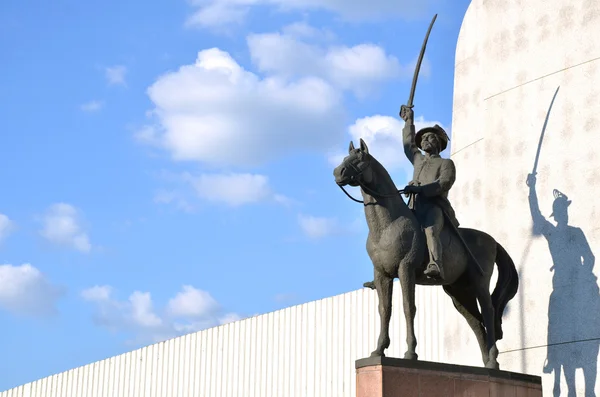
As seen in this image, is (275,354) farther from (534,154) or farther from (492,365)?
(492,365)

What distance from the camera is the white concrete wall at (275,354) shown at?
776 inches

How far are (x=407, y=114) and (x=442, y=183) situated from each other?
1215 mm

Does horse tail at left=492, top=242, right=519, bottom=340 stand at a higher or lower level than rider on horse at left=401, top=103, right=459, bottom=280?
lower

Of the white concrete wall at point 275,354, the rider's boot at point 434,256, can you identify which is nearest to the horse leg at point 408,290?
the rider's boot at point 434,256

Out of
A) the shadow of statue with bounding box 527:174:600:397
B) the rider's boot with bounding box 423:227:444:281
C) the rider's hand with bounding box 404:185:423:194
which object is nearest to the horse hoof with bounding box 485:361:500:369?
the rider's boot with bounding box 423:227:444:281

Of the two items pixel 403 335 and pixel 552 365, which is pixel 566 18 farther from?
pixel 403 335

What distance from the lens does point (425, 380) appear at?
1099cm

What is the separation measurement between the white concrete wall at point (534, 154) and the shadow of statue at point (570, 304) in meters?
0.01

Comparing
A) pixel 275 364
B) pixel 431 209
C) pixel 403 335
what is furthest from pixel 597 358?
pixel 275 364

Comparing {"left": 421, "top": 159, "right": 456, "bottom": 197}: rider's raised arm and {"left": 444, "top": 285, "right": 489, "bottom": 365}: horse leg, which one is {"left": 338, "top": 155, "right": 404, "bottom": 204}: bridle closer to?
{"left": 421, "top": 159, "right": 456, "bottom": 197}: rider's raised arm

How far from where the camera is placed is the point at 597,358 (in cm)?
1328

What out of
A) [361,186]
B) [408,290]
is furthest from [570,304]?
[361,186]

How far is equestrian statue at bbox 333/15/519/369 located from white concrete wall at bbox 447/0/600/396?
100cm

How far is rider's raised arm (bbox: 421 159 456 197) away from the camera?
12.1 metres
